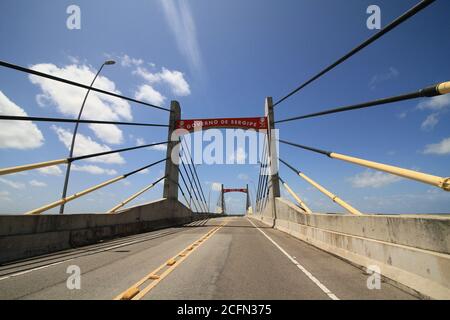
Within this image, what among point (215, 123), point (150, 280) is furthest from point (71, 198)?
point (215, 123)

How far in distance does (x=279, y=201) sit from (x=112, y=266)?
15.0 m

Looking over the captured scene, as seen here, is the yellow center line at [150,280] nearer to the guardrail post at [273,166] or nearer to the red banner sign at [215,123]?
Answer: the guardrail post at [273,166]

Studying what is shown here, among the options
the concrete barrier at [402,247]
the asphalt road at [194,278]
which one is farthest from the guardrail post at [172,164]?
the concrete barrier at [402,247]

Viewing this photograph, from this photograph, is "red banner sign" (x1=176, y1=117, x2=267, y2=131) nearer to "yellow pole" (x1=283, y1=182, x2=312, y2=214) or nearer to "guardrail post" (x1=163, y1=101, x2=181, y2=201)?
"guardrail post" (x1=163, y1=101, x2=181, y2=201)

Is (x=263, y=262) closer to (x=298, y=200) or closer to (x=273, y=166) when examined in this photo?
(x=298, y=200)

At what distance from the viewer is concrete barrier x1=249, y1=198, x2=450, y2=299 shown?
4375 millimetres

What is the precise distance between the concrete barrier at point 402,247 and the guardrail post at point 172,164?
17010 millimetres

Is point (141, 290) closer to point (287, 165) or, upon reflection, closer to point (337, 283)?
point (337, 283)

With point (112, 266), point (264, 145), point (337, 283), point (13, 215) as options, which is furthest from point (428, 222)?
point (264, 145)

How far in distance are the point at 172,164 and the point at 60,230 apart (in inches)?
585

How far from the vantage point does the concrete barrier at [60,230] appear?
8078mm

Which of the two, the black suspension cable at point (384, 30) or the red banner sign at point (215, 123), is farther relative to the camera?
the red banner sign at point (215, 123)
